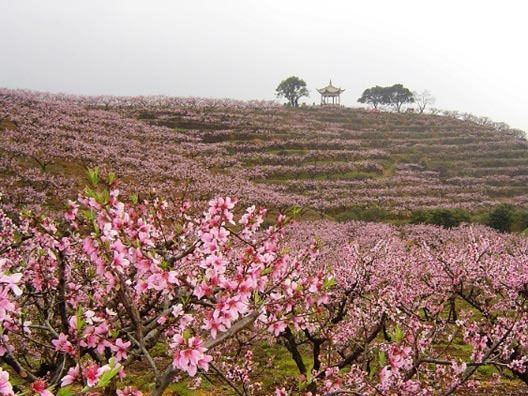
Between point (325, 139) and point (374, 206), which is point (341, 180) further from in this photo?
point (325, 139)

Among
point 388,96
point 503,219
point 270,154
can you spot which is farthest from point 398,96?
point 503,219

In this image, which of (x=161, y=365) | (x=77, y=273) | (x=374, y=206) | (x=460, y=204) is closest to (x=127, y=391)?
(x=77, y=273)

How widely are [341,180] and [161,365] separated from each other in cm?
5131

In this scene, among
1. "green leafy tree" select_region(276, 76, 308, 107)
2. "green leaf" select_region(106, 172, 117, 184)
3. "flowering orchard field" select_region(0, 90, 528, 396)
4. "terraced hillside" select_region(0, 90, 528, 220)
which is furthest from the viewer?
"green leafy tree" select_region(276, 76, 308, 107)

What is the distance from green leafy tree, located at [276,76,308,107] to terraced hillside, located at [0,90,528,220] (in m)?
22.4

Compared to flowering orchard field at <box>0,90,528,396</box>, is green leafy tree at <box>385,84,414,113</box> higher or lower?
higher

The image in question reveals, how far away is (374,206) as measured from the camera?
176 feet

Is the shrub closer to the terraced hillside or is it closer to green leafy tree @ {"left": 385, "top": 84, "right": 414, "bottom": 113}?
the terraced hillside

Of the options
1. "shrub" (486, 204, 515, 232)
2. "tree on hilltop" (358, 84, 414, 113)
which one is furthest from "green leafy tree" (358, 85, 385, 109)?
"shrub" (486, 204, 515, 232)

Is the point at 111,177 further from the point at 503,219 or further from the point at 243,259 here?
the point at 503,219

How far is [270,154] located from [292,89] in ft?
174

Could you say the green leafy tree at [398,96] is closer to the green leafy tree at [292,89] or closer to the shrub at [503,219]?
the green leafy tree at [292,89]

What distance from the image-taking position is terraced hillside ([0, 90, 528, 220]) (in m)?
50.7

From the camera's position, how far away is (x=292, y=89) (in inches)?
4594
